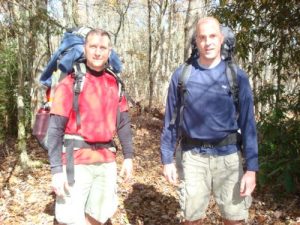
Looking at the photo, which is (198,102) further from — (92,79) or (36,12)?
(36,12)

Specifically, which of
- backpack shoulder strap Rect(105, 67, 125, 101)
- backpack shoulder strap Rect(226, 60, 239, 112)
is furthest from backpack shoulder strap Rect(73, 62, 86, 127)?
backpack shoulder strap Rect(226, 60, 239, 112)

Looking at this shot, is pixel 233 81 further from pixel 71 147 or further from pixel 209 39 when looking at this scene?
pixel 71 147

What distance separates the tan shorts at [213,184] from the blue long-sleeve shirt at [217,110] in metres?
0.10

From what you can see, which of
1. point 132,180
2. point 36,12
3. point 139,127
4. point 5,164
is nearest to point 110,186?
point 132,180

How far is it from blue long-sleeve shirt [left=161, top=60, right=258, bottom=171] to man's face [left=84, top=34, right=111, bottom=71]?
61 centimetres

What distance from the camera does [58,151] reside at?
3.06 m

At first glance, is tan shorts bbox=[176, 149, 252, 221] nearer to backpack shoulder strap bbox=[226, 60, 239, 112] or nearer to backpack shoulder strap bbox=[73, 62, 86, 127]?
backpack shoulder strap bbox=[226, 60, 239, 112]

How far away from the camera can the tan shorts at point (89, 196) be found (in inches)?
128

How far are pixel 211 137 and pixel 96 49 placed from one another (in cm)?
118

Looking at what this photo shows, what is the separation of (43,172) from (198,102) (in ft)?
14.0

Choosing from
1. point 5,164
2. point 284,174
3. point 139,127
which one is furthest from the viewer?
point 139,127

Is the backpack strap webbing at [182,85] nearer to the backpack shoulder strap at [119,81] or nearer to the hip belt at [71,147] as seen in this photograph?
the backpack shoulder strap at [119,81]

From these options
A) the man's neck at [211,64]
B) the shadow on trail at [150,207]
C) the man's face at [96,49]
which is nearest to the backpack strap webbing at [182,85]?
the man's neck at [211,64]

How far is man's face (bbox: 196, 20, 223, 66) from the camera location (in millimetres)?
3037
